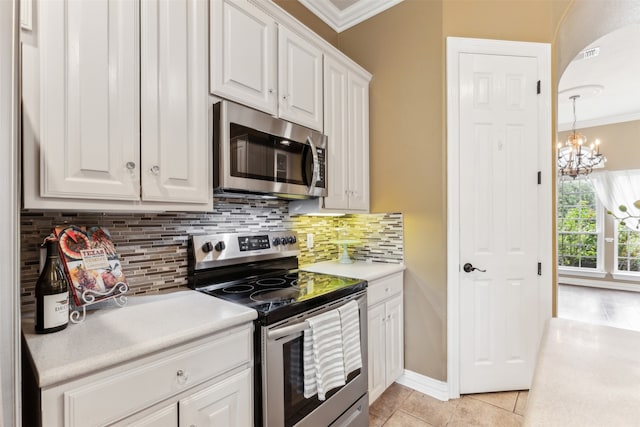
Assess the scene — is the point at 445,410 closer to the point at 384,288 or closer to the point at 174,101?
the point at 384,288

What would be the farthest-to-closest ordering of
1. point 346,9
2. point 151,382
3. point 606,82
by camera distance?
point 606,82 → point 346,9 → point 151,382

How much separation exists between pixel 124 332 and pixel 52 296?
260mm

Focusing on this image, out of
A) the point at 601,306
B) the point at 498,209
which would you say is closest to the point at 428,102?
the point at 498,209

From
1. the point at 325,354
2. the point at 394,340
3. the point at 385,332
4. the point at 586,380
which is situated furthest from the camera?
the point at 394,340

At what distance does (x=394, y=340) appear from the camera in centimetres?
221

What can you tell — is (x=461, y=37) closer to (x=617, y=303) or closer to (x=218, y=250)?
(x=218, y=250)

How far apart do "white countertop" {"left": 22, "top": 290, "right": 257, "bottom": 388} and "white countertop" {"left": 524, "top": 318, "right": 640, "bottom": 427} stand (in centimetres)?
95

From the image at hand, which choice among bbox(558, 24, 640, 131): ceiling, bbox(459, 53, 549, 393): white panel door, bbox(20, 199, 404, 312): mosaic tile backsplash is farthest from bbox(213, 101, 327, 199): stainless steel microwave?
bbox(558, 24, 640, 131): ceiling

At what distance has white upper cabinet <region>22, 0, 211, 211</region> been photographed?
3.28ft

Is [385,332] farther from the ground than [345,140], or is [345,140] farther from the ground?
[345,140]

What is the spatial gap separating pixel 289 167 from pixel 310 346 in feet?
3.21

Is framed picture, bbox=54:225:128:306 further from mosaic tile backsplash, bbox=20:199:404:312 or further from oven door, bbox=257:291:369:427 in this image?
oven door, bbox=257:291:369:427

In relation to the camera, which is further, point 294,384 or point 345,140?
point 345,140

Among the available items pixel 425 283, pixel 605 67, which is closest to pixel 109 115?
pixel 425 283
